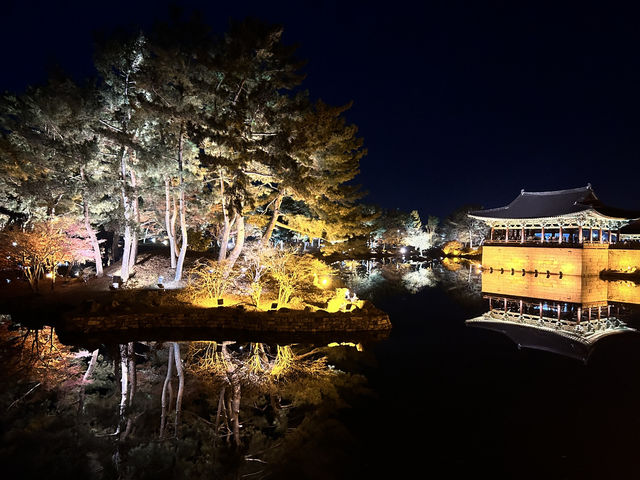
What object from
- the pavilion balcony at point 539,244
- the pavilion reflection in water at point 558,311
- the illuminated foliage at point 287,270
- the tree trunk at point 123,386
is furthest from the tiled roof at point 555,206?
the tree trunk at point 123,386

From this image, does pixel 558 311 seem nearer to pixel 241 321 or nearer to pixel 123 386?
pixel 241 321

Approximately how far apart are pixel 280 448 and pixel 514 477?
297cm

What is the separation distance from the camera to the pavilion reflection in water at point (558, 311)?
10.6m

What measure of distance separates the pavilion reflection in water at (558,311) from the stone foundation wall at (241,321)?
510 centimetres

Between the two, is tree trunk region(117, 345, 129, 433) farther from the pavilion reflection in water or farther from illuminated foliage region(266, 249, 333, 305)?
the pavilion reflection in water

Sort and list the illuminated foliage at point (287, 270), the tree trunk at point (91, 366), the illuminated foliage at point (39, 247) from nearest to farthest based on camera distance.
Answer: the tree trunk at point (91, 366) < the illuminated foliage at point (287, 270) < the illuminated foliage at point (39, 247)

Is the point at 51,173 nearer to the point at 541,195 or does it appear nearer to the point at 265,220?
the point at 265,220

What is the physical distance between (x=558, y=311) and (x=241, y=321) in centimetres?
1285

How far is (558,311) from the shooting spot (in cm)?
1462

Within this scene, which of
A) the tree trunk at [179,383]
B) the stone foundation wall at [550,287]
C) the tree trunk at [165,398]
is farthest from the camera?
the stone foundation wall at [550,287]

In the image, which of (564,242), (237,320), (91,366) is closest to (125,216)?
(237,320)

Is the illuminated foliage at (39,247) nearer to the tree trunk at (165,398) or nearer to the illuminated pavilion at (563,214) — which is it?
the tree trunk at (165,398)

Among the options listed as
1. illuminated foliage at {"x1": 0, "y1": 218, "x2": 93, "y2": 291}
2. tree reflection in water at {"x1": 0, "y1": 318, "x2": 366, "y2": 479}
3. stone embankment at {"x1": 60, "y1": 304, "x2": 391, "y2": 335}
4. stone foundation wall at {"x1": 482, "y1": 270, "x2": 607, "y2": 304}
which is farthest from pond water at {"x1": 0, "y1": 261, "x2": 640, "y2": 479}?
stone foundation wall at {"x1": 482, "y1": 270, "x2": 607, "y2": 304}

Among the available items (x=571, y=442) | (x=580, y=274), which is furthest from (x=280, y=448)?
(x=580, y=274)
